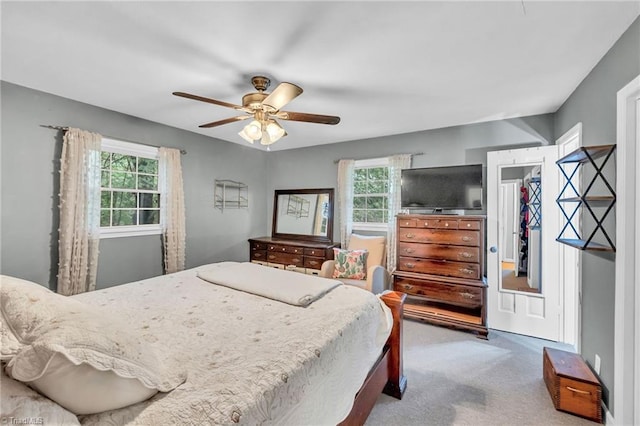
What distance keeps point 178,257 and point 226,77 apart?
8.48 ft

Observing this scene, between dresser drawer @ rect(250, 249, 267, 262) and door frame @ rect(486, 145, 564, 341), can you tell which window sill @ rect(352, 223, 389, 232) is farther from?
dresser drawer @ rect(250, 249, 267, 262)

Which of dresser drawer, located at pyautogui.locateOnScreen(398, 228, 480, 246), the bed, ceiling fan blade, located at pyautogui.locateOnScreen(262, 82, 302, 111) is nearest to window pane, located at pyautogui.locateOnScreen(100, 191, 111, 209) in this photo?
the bed

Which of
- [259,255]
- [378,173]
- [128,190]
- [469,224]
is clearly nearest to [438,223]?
[469,224]

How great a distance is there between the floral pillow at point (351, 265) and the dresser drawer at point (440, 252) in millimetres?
523

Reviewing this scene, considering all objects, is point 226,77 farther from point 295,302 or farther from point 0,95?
point 0,95

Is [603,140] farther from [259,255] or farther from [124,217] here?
[124,217]

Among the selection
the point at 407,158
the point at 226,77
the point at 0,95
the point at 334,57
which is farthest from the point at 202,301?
the point at 407,158

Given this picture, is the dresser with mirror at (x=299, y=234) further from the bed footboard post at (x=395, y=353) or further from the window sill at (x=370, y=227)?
the bed footboard post at (x=395, y=353)

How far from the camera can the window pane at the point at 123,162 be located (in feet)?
11.3

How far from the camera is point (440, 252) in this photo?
138 inches

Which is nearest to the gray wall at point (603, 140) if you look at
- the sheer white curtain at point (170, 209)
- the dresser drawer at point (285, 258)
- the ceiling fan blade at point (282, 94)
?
the ceiling fan blade at point (282, 94)

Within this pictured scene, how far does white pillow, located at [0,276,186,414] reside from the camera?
2.60ft

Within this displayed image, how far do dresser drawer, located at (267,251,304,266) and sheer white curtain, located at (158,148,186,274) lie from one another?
149 centimetres

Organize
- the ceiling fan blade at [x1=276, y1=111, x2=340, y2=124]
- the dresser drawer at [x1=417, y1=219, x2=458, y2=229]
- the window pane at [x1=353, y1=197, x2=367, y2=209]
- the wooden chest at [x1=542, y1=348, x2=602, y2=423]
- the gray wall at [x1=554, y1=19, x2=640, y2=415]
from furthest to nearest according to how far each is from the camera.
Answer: the window pane at [x1=353, y1=197, x2=367, y2=209] → the dresser drawer at [x1=417, y1=219, x2=458, y2=229] → the ceiling fan blade at [x1=276, y1=111, x2=340, y2=124] → the wooden chest at [x1=542, y1=348, x2=602, y2=423] → the gray wall at [x1=554, y1=19, x2=640, y2=415]
